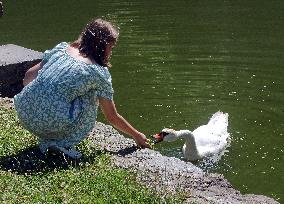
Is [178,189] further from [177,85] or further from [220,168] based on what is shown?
[177,85]

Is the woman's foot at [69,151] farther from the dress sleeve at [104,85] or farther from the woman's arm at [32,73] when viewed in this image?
the woman's arm at [32,73]

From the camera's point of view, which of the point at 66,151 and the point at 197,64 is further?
the point at 197,64

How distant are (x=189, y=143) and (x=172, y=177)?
2.04m

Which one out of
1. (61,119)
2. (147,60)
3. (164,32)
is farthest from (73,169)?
(164,32)

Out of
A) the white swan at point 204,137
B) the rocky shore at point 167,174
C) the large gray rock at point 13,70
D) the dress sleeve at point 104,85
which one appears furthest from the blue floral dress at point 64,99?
the large gray rock at point 13,70

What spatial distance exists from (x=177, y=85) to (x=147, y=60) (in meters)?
1.79

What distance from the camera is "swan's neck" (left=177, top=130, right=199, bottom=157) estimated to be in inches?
285

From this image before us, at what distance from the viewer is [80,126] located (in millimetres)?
5625

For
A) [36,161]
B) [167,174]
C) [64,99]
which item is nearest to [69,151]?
[36,161]

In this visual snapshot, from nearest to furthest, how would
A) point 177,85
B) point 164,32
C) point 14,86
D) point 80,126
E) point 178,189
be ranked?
point 178,189
point 80,126
point 14,86
point 177,85
point 164,32

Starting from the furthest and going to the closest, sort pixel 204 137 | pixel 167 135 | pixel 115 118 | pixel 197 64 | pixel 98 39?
pixel 197 64
pixel 204 137
pixel 167 135
pixel 115 118
pixel 98 39

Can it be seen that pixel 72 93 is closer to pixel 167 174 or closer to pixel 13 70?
pixel 167 174

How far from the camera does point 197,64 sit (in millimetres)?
11406

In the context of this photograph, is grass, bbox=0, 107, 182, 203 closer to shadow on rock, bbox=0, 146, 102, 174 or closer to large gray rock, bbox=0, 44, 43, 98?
shadow on rock, bbox=0, 146, 102, 174
